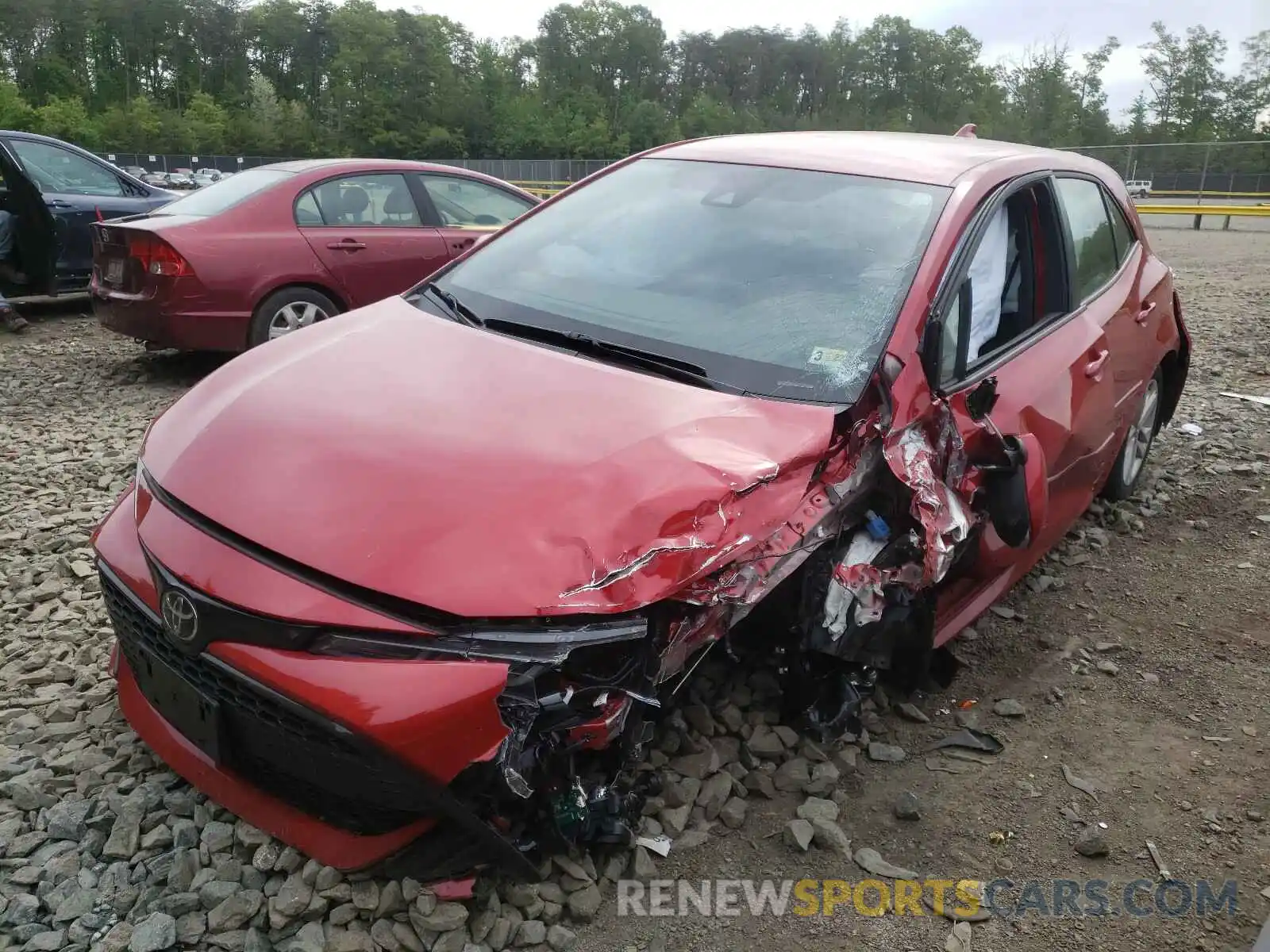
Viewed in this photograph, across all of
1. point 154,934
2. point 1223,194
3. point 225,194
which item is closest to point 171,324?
point 225,194

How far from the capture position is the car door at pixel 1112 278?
11.4 ft

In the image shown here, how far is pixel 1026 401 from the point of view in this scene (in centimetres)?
286

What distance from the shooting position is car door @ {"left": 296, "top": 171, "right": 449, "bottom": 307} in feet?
20.2

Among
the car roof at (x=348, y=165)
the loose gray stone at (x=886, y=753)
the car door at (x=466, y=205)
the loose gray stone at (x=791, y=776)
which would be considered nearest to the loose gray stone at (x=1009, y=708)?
the loose gray stone at (x=886, y=753)

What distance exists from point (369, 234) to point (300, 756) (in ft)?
16.8

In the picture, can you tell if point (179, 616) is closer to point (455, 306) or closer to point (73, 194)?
point (455, 306)

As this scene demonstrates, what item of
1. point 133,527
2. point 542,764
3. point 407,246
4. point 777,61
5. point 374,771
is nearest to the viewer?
point 374,771

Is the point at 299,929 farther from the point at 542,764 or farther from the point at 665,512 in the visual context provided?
the point at 665,512

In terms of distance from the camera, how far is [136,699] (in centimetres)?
229

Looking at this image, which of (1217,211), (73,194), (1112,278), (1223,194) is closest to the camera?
(1112,278)

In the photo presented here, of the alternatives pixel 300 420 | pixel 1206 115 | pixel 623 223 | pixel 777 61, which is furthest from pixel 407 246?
pixel 777 61

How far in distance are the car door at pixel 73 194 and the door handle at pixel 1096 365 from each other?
7.34 m

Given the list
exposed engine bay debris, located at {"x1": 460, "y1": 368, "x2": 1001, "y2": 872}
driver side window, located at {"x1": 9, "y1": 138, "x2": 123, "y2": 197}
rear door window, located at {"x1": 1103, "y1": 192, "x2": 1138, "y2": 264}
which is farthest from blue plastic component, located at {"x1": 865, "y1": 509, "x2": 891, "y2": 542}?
driver side window, located at {"x1": 9, "y1": 138, "x2": 123, "y2": 197}

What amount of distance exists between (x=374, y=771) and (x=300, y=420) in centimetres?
86
